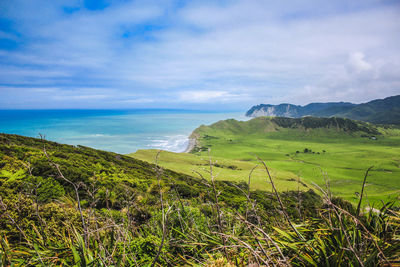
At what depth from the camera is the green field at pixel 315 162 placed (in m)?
43.2

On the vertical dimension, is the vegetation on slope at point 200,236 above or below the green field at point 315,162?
above

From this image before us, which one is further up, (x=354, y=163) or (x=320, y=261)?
(x=320, y=261)

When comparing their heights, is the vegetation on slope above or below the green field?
above

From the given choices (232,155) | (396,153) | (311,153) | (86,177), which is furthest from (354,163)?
(86,177)

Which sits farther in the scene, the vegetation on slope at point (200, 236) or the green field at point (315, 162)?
the green field at point (315, 162)

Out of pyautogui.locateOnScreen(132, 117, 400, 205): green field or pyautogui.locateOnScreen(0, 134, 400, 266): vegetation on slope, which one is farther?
pyautogui.locateOnScreen(132, 117, 400, 205): green field

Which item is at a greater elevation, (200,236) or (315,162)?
(200,236)

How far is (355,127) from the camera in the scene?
646 feet

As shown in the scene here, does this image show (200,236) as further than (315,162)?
No

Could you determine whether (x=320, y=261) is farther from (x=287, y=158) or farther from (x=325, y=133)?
(x=325, y=133)

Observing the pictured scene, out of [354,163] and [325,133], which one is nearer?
[354,163]

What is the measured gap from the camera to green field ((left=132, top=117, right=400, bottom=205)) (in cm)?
4316

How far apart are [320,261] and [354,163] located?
126 metres

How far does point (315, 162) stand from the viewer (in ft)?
336
